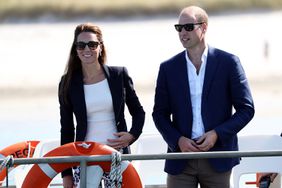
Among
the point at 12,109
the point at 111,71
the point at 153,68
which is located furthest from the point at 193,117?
the point at 153,68

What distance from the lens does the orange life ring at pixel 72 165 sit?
3169 millimetres

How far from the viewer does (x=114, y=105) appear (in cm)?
326

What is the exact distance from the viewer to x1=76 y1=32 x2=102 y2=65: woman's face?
325 centimetres

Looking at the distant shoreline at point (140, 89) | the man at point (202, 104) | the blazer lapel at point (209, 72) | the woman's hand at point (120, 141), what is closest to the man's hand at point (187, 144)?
the man at point (202, 104)

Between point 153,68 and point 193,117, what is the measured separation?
44.8 feet

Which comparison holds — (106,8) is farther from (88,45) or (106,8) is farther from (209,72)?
(209,72)

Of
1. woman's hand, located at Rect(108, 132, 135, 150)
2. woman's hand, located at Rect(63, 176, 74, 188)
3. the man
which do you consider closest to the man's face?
the man

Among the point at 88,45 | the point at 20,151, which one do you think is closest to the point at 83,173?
the point at 88,45

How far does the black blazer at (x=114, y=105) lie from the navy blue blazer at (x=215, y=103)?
182 millimetres

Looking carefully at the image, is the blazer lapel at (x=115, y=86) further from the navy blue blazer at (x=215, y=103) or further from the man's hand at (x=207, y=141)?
the man's hand at (x=207, y=141)

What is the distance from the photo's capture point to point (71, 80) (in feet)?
10.8

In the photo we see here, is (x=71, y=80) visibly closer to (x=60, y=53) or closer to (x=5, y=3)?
(x=5, y=3)

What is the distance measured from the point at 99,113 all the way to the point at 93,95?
0.23ft

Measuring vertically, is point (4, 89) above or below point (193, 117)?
below
